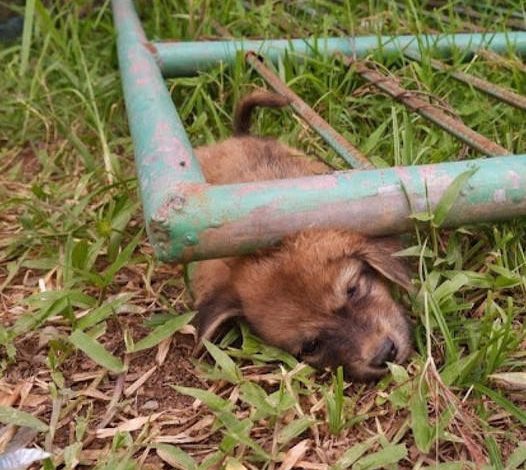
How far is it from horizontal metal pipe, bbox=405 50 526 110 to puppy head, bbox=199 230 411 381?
3.15 feet

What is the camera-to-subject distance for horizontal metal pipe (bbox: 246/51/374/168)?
10.6ft

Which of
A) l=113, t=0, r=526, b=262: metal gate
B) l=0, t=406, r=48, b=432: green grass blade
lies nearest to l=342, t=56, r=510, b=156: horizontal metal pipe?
Result: l=113, t=0, r=526, b=262: metal gate

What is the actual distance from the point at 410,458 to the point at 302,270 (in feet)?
2.69

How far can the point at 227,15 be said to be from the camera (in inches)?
199

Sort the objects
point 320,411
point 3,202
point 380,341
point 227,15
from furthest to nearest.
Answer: point 227,15 < point 3,202 < point 380,341 < point 320,411

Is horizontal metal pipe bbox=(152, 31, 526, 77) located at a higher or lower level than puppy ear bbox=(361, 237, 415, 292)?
higher

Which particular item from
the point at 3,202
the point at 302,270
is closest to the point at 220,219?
the point at 302,270

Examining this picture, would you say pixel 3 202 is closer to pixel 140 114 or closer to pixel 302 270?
pixel 140 114

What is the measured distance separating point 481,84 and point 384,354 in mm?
1511

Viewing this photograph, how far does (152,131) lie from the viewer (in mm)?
3115

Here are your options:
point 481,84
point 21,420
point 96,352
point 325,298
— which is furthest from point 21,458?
point 481,84

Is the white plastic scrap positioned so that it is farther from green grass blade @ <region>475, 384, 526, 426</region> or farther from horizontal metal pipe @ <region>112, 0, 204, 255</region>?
green grass blade @ <region>475, 384, 526, 426</region>

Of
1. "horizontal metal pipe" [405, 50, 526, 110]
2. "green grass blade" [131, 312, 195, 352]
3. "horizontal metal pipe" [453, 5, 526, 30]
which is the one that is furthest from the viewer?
"horizontal metal pipe" [453, 5, 526, 30]

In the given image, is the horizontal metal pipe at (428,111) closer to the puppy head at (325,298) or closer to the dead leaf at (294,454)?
the puppy head at (325,298)
